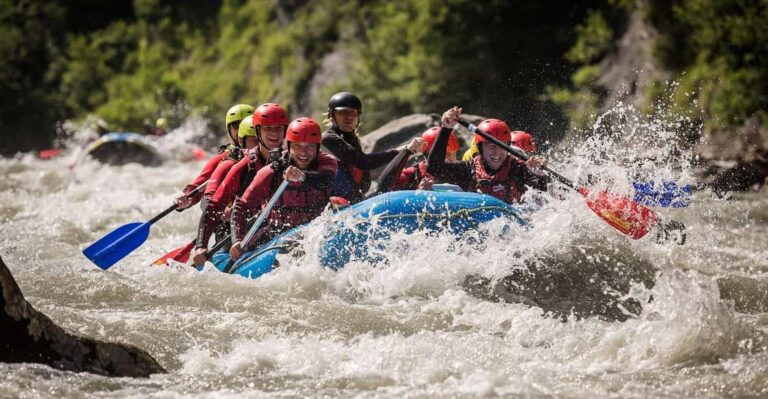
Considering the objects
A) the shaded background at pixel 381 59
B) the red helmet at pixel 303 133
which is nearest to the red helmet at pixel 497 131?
the red helmet at pixel 303 133

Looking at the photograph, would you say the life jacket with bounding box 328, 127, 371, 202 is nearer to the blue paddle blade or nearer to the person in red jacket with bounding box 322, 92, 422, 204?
the person in red jacket with bounding box 322, 92, 422, 204

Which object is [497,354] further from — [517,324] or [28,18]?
[28,18]

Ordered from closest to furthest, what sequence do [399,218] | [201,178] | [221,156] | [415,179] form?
[399,218] → [415,179] → [201,178] → [221,156]

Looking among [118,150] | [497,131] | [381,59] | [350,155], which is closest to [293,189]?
[350,155]

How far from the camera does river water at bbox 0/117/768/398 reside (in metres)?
4.30

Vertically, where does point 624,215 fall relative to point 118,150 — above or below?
below

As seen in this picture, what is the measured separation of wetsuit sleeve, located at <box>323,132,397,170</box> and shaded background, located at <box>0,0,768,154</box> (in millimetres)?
6069

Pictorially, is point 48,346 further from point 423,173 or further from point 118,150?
point 118,150

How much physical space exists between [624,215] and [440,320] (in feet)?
7.10

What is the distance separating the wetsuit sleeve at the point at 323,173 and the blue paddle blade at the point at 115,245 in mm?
1752

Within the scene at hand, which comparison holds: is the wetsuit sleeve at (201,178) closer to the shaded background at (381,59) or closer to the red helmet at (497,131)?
the red helmet at (497,131)

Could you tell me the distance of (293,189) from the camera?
6.76 m

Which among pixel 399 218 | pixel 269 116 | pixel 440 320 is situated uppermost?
pixel 269 116

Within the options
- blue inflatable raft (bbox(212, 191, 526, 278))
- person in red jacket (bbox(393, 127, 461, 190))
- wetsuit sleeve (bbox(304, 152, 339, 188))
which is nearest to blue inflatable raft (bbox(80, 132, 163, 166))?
person in red jacket (bbox(393, 127, 461, 190))
